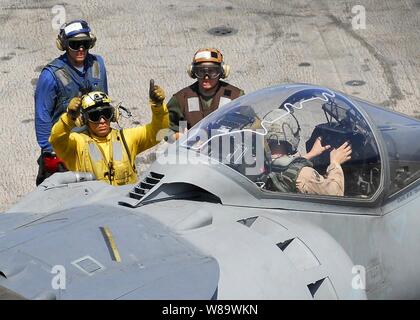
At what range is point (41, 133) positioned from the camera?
8469mm

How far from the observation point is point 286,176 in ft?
18.4

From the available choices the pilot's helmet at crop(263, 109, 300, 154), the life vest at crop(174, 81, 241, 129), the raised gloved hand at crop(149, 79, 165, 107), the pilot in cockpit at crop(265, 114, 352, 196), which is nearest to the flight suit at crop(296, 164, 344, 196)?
the pilot in cockpit at crop(265, 114, 352, 196)

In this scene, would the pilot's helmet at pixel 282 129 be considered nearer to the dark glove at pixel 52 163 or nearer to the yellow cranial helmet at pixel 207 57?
the yellow cranial helmet at pixel 207 57

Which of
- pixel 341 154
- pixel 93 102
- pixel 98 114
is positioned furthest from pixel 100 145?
pixel 341 154

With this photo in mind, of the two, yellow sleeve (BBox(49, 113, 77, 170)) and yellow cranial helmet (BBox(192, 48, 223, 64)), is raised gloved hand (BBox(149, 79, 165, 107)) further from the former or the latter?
yellow cranial helmet (BBox(192, 48, 223, 64))

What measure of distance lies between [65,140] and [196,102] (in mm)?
1552

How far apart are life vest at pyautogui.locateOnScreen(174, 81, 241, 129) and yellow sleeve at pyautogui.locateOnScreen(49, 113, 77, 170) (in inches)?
50.7

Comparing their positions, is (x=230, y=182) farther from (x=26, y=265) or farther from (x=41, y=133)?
(x=41, y=133)

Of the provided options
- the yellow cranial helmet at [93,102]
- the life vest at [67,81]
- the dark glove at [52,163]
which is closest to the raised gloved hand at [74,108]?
the yellow cranial helmet at [93,102]

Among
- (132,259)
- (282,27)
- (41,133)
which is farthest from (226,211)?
(282,27)

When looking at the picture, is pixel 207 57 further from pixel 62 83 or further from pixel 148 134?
pixel 62 83

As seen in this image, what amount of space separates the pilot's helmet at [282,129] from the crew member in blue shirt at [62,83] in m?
3.05

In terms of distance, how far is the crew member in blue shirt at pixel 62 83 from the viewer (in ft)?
27.7
